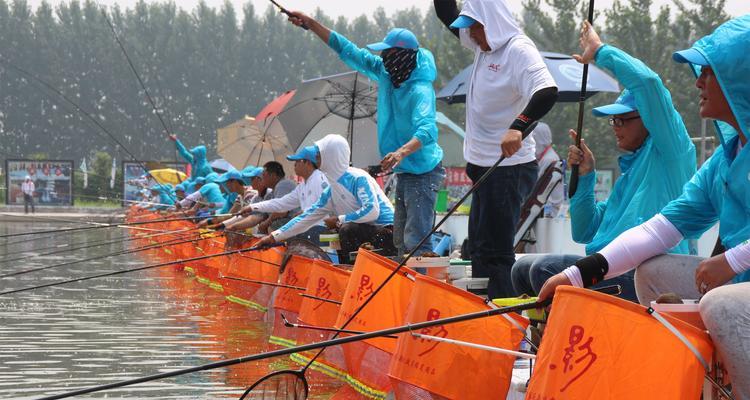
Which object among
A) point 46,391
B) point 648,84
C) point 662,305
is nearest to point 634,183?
point 648,84

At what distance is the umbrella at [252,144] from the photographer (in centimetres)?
2356

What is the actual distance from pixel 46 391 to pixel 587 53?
300 cm

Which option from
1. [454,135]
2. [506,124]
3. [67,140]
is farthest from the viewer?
[67,140]

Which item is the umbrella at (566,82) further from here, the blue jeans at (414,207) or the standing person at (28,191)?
the standing person at (28,191)

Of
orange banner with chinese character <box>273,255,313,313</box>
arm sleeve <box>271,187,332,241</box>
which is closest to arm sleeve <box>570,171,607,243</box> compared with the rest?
orange banner with chinese character <box>273,255,313,313</box>

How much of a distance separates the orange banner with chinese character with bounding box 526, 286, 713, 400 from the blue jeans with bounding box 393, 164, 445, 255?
4.27 meters

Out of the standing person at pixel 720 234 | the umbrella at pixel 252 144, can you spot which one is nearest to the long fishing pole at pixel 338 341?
the standing person at pixel 720 234

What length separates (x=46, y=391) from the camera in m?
6.00

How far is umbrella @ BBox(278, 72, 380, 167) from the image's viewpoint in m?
16.3

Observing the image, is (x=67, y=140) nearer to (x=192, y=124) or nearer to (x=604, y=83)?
(x=192, y=124)

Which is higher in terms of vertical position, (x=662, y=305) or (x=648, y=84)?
(x=648, y=84)

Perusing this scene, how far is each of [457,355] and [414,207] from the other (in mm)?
3543

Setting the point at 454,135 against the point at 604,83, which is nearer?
the point at 604,83

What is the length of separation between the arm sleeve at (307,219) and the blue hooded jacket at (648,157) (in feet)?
15.0
